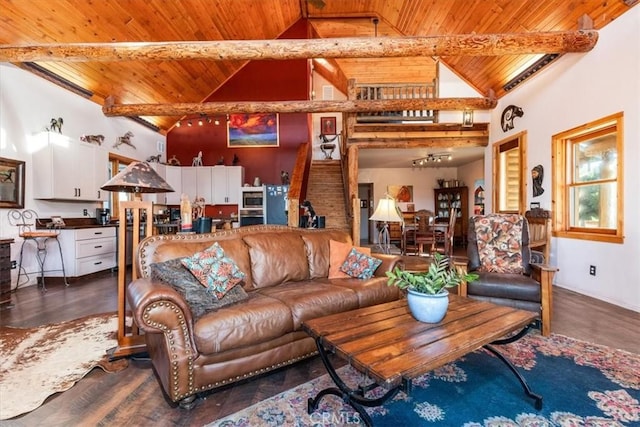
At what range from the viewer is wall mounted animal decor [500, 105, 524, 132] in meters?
5.07

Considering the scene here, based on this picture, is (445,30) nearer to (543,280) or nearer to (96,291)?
(543,280)

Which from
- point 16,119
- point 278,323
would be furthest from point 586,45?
point 16,119

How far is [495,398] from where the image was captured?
5.69 feet

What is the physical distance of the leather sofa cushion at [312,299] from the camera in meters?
2.05

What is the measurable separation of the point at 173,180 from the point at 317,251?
5528 mm

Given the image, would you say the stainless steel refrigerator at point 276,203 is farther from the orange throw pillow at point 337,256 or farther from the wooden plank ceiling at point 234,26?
the orange throw pillow at point 337,256

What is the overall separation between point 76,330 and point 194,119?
6.05 m

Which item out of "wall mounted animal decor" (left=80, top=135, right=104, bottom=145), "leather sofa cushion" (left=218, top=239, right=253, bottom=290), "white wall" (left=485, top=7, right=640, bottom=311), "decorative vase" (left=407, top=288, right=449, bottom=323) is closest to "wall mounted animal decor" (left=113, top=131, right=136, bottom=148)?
"wall mounted animal decor" (left=80, top=135, right=104, bottom=145)

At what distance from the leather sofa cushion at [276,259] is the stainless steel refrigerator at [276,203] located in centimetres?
387

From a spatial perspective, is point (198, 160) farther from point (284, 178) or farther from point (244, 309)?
point (244, 309)

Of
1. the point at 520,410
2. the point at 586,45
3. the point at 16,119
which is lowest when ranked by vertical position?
the point at 520,410

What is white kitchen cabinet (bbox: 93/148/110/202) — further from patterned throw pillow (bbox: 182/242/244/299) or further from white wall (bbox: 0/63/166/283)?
patterned throw pillow (bbox: 182/242/244/299)

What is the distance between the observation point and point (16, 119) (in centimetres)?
411

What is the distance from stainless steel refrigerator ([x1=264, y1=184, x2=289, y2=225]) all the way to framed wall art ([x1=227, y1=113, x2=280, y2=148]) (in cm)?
162
